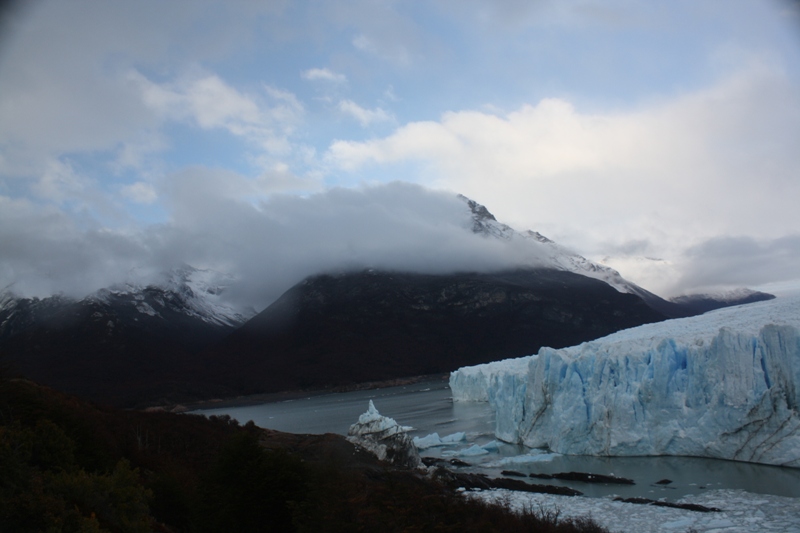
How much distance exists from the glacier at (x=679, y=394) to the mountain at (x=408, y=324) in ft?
231

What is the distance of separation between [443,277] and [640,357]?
113226 millimetres

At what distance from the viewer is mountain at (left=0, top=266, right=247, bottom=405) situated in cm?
8825

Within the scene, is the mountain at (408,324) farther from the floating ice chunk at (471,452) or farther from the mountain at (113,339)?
the floating ice chunk at (471,452)

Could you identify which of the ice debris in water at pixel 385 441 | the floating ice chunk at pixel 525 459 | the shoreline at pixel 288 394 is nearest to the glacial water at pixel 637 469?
the floating ice chunk at pixel 525 459

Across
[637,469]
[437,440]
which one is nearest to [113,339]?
[437,440]

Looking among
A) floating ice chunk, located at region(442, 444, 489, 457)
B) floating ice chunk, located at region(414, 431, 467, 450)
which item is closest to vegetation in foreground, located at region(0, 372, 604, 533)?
floating ice chunk, located at region(442, 444, 489, 457)

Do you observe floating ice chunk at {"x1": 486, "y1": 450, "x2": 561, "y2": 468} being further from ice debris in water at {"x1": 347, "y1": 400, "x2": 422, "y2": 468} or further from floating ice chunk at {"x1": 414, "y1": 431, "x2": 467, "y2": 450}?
floating ice chunk at {"x1": 414, "y1": 431, "x2": 467, "y2": 450}

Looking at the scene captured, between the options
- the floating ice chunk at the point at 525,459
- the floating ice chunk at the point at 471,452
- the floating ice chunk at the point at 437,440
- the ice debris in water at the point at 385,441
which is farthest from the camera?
the floating ice chunk at the point at 437,440

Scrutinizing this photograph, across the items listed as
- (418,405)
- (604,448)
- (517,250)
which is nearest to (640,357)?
(604,448)

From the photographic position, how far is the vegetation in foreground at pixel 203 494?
327 inches

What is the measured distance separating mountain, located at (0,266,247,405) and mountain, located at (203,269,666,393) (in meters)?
10.5

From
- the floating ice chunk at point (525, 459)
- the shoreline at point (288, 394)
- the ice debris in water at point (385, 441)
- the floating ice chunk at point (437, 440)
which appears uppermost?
the ice debris in water at point (385, 441)

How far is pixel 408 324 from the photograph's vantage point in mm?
116438

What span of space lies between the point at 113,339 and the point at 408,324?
5782 cm
